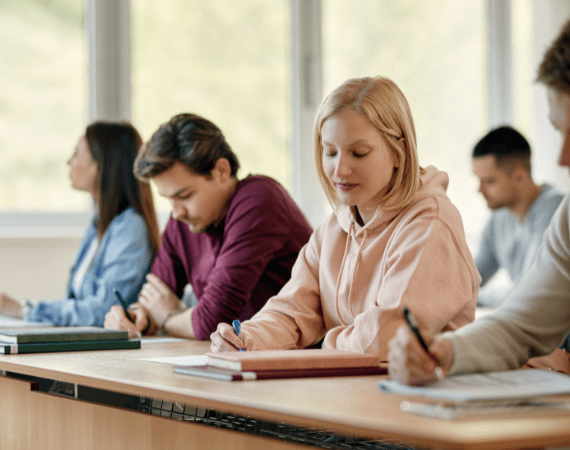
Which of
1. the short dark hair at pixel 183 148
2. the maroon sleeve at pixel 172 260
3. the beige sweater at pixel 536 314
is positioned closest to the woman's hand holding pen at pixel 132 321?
the maroon sleeve at pixel 172 260

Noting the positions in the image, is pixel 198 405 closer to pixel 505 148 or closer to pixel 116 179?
pixel 116 179

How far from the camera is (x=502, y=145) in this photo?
12.1 feet

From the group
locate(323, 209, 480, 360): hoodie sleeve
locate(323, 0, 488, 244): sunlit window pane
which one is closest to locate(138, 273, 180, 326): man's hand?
locate(323, 209, 480, 360): hoodie sleeve

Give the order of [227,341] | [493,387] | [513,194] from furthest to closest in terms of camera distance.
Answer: [513,194] → [227,341] → [493,387]

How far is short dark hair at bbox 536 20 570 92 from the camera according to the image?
1020 mm

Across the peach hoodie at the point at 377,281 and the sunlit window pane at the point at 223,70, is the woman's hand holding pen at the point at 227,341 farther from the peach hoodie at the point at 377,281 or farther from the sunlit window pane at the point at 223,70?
the sunlit window pane at the point at 223,70

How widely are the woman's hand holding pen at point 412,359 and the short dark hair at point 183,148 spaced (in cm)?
123

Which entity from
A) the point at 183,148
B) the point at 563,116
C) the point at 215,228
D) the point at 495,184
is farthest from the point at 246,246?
the point at 495,184

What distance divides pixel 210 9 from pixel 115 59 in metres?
0.61

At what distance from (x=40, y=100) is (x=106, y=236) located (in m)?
1.35

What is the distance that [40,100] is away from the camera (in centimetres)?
368

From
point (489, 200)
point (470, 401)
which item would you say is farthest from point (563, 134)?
point (489, 200)

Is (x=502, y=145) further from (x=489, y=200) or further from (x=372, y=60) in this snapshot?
(x=372, y=60)

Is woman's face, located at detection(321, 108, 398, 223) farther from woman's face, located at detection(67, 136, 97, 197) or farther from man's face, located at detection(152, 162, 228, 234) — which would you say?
woman's face, located at detection(67, 136, 97, 197)
